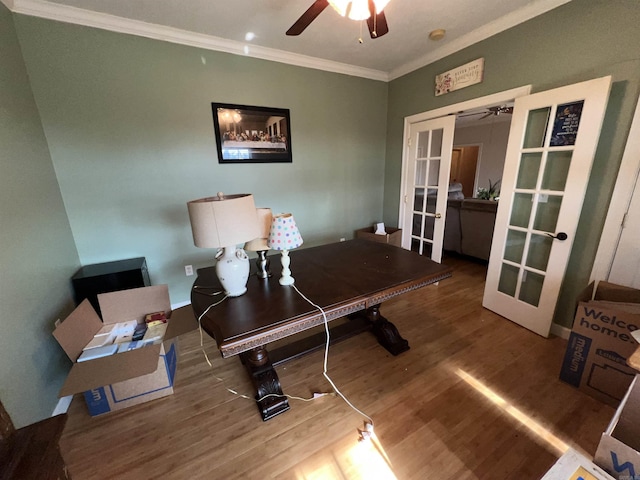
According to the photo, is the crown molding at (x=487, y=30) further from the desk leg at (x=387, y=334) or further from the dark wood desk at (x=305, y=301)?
the desk leg at (x=387, y=334)

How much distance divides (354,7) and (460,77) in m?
1.76

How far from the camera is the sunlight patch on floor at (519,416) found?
127cm

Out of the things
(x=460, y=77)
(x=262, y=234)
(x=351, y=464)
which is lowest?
Answer: (x=351, y=464)

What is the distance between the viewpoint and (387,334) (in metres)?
1.94

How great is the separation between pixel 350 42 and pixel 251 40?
0.92 meters

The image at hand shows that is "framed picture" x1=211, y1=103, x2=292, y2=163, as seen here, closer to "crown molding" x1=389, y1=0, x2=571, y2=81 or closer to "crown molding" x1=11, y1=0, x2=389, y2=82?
"crown molding" x1=11, y1=0, x2=389, y2=82

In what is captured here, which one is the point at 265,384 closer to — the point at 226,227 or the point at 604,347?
the point at 226,227

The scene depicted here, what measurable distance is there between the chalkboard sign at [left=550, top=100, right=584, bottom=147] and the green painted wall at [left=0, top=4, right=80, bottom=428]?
11.3ft

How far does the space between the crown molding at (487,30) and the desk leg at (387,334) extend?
2481 millimetres

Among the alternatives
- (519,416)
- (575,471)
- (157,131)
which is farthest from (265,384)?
(157,131)

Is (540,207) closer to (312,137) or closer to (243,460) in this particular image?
(312,137)

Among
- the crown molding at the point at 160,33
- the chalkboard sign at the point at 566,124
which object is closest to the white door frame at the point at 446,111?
the chalkboard sign at the point at 566,124

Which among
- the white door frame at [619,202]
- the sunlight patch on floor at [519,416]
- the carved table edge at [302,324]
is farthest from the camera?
the white door frame at [619,202]

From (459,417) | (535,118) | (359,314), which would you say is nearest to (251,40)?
(535,118)
